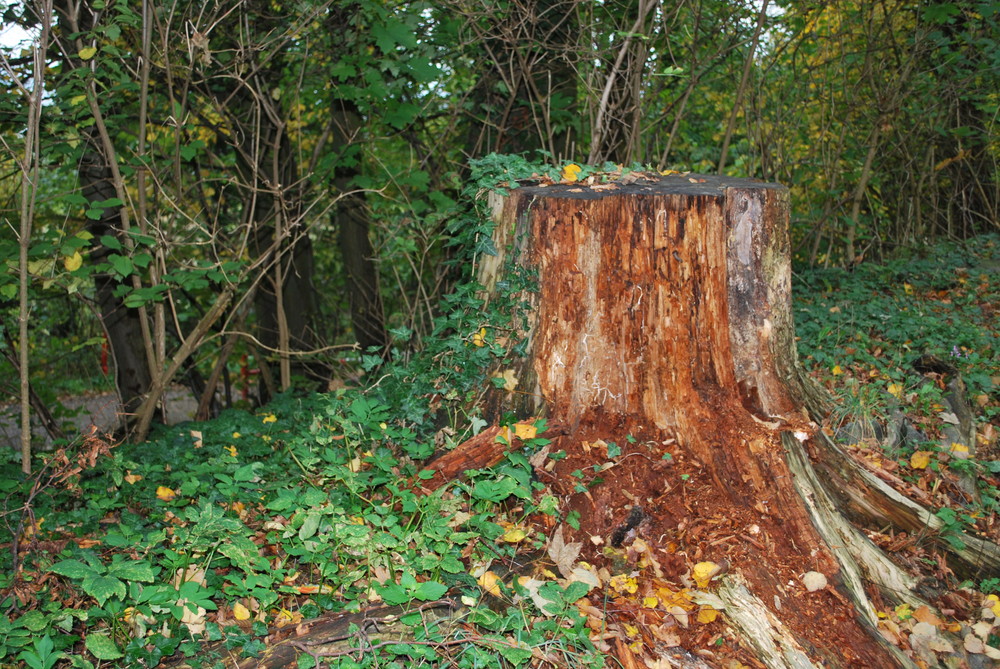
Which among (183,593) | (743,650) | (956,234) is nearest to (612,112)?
(743,650)

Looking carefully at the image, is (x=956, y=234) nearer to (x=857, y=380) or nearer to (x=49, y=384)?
(x=857, y=380)

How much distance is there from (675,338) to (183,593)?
7.35 feet

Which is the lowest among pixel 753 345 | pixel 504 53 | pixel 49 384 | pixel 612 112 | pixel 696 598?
pixel 49 384

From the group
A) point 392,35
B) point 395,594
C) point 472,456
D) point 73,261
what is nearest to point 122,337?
point 73,261

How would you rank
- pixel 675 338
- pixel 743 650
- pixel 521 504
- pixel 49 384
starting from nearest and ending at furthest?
pixel 743 650 < pixel 521 504 < pixel 675 338 < pixel 49 384

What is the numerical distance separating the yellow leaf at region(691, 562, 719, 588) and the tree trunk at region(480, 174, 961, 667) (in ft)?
0.53

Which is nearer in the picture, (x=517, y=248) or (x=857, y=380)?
(x=517, y=248)

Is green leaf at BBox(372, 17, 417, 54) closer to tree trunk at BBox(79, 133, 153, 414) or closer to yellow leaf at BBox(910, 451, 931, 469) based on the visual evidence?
tree trunk at BBox(79, 133, 153, 414)

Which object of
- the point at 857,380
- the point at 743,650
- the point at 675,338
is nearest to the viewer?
the point at 743,650

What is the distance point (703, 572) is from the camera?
2.88m

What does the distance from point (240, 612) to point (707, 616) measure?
1.68 m

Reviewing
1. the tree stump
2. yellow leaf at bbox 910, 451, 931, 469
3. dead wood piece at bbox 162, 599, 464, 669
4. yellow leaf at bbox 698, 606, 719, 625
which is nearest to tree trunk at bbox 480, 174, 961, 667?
the tree stump

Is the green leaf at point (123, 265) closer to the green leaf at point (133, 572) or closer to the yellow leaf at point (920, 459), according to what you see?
the green leaf at point (133, 572)

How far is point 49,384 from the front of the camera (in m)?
7.98
